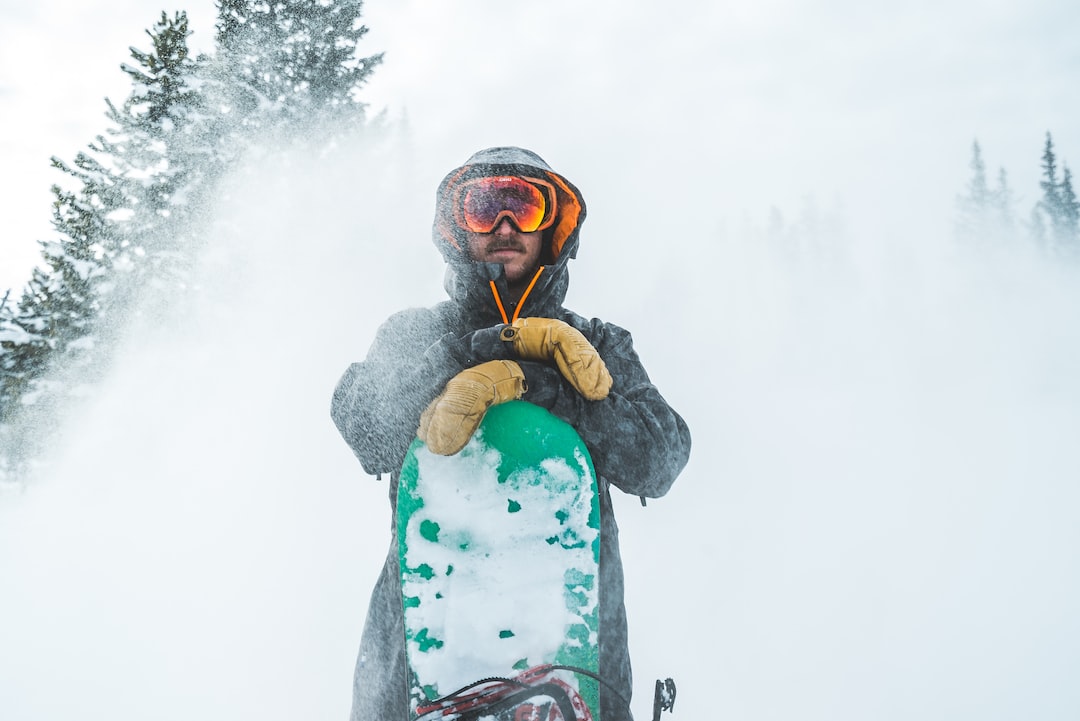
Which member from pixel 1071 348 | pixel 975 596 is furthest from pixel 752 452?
pixel 1071 348

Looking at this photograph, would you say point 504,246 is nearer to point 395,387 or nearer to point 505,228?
point 505,228

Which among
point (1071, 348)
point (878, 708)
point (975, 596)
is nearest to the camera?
point (878, 708)

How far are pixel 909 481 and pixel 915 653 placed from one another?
4.20 metres

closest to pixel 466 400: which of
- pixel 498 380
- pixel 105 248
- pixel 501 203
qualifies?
pixel 498 380

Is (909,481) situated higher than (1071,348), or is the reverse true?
(1071,348)

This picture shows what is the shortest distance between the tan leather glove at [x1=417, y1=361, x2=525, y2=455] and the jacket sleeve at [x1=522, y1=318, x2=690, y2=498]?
9cm

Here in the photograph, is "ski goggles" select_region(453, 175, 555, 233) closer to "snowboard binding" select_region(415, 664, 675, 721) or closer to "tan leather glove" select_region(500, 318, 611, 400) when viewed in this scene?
"tan leather glove" select_region(500, 318, 611, 400)

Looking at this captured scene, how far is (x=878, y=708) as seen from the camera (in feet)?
11.2

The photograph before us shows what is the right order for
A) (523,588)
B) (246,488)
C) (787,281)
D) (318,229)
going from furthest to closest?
(787,281)
(318,229)
(246,488)
(523,588)

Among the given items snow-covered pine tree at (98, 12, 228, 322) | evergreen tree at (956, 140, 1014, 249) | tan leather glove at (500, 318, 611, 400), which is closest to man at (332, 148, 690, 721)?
tan leather glove at (500, 318, 611, 400)

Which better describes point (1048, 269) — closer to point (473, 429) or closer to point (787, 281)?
point (787, 281)

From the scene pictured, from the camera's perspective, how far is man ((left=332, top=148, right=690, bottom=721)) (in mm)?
1450

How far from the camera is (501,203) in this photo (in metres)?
1.89

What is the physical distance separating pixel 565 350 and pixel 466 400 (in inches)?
10.9
